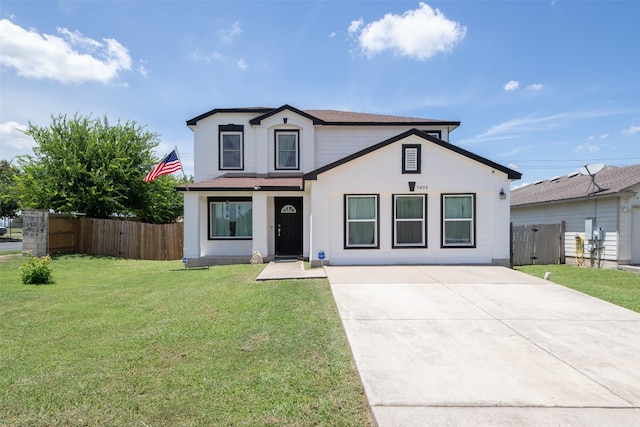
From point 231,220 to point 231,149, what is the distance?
3.21m

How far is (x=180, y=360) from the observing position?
464 cm

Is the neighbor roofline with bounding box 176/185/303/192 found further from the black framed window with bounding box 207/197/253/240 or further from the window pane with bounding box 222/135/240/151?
the window pane with bounding box 222/135/240/151

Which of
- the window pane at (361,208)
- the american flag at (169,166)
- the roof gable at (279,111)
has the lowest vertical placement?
the window pane at (361,208)

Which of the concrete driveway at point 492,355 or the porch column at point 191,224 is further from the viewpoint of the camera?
the porch column at point 191,224

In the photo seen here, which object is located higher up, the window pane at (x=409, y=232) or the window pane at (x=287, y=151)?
the window pane at (x=287, y=151)

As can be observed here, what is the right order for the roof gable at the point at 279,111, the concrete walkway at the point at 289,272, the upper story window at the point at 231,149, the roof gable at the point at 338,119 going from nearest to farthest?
the concrete walkway at the point at 289,272 < the roof gable at the point at 279,111 < the roof gable at the point at 338,119 < the upper story window at the point at 231,149

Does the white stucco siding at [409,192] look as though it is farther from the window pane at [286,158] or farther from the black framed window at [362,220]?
the window pane at [286,158]

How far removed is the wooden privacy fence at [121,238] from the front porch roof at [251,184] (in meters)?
5.74

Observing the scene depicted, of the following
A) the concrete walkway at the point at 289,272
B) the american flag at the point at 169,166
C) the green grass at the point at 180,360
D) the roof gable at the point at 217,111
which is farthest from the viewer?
the roof gable at the point at 217,111

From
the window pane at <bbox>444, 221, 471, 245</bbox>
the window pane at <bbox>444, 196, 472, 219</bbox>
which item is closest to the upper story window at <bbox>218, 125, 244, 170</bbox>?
the window pane at <bbox>444, 196, 472, 219</bbox>

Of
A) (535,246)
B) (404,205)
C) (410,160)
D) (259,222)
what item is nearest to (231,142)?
(259,222)

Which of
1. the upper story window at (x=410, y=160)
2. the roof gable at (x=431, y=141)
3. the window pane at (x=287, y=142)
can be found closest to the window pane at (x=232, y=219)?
the window pane at (x=287, y=142)

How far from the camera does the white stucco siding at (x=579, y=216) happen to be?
46.6 ft

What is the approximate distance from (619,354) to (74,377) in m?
6.94
